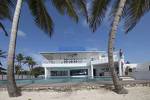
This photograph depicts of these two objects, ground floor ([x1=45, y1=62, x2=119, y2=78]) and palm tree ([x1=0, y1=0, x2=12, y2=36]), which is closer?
palm tree ([x1=0, y1=0, x2=12, y2=36])

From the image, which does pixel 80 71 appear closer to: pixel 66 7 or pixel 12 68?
pixel 66 7

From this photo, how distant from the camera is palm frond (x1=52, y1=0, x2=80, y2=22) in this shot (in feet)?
59.8

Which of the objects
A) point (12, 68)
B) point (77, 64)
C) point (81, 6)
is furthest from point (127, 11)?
point (77, 64)

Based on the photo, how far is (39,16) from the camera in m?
19.6

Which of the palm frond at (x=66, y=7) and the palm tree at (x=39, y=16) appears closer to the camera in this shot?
the palm tree at (x=39, y=16)

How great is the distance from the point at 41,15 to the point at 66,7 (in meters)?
2.01

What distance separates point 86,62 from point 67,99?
102 ft

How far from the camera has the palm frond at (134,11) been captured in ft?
57.5

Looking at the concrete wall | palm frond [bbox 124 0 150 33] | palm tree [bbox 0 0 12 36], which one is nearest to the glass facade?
the concrete wall

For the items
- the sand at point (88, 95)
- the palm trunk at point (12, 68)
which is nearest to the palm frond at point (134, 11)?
the sand at point (88, 95)

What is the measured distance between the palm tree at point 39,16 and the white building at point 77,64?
23.9 meters

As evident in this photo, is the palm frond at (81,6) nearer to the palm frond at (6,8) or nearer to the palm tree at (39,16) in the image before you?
the palm tree at (39,16)

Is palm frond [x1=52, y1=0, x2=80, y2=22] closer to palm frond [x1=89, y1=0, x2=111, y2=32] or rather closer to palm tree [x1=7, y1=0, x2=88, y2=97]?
palm tree [x1=7, y1=0, x2=88, y2=97]

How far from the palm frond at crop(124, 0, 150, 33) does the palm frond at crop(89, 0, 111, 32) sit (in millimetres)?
1375
